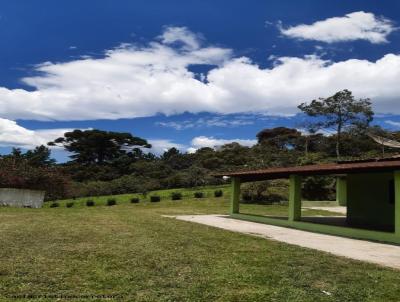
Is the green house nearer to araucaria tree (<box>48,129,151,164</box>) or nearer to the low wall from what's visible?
the low wall

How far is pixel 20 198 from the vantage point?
A: 1064 inches

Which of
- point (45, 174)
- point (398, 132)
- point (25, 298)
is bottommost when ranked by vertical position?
point (25, 298)

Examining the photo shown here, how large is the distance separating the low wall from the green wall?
1778 centimetres

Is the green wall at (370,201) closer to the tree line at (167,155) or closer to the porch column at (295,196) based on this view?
the porch column at (295,196)

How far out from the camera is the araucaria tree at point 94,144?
62.2 metres

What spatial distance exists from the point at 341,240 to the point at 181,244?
4949 millimetres

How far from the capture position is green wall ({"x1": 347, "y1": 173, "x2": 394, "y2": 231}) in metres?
17.5

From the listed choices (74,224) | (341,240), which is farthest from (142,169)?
(341,240)

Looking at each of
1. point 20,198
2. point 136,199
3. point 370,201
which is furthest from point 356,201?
point 20,198

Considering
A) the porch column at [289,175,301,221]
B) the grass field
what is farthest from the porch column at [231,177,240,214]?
the grass field

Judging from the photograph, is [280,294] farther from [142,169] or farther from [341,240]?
[142,169]

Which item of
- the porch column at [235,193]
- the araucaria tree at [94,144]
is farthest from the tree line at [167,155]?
the porch column at [235,193]

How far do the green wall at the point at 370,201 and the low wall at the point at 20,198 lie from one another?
1778 centimetres

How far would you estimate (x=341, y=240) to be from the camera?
13.2 metres
